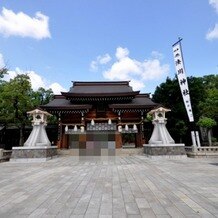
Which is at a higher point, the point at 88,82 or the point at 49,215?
the point at 88,82

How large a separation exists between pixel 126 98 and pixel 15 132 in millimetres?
15733

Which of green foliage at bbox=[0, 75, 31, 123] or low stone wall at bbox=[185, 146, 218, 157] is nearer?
low stone wall at bbox=[185, 146, 218, 157]

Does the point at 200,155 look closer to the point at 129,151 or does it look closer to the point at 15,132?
the point at 129,151

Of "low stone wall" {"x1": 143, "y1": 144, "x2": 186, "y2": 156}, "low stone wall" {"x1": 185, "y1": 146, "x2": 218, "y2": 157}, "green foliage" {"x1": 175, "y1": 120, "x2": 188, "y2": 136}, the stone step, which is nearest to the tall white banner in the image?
"low stone wall" {"x1": 185, "y1": 146, "x2": 218, "y2": 157}

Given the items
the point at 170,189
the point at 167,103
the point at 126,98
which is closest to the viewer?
the point at 170,189

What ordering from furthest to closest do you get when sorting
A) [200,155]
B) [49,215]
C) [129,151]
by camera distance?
[129,151], [200,155], [49,215]

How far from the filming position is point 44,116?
2056 cm

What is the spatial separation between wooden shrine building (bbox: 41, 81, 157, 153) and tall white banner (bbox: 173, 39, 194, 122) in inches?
227

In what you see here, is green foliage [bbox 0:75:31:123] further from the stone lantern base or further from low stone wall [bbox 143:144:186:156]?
low stone wall [bbox 143:144:186:156]

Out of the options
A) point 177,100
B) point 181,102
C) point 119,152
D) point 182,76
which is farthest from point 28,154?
point 177,100

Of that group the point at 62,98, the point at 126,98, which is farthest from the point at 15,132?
the point at 126,98

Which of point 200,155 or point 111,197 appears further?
point 200,155

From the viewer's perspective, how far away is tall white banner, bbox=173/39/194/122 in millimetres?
20391

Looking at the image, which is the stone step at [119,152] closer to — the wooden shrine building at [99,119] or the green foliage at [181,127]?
the wooden shrine building at [99,119]
